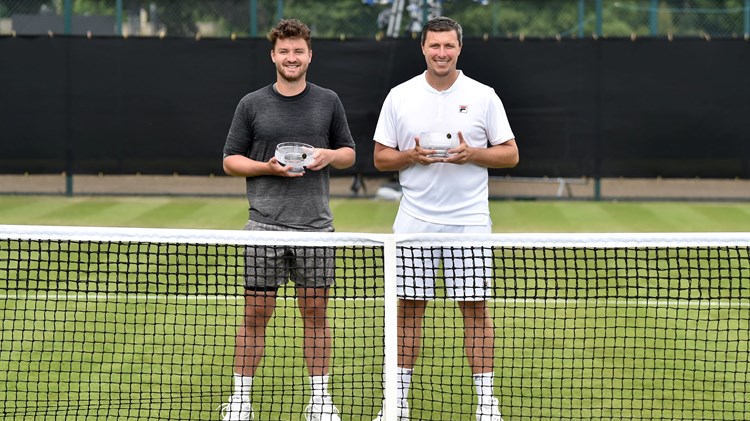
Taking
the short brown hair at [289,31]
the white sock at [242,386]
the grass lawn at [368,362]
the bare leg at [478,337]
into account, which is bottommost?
the grass lawn at [368,362]

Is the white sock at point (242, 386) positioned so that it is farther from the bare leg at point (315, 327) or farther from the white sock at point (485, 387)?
the white sock at point (485, 387)

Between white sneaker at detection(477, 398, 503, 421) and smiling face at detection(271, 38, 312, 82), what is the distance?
1.76 metres

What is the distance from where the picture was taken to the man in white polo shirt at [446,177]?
203 inches

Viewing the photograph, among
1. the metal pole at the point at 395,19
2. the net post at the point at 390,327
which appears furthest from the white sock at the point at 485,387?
the metal pole at the point at 395,19

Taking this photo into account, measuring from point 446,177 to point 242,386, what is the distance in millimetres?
1386

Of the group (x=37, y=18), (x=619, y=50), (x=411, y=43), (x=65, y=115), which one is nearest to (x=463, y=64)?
(x=411, y=43)

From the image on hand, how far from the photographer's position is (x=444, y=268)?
5301 mm

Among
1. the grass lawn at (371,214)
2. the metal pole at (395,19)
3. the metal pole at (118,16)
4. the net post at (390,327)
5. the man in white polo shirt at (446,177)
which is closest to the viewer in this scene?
the net post at (390,327)

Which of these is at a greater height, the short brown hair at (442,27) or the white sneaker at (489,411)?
the short brown hair at (442,27)

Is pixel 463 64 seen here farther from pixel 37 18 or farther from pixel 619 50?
pixel 37 18

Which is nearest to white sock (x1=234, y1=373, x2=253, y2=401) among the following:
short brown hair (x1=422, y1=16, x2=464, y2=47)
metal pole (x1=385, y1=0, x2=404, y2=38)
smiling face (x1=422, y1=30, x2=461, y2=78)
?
smiling face (x1=422, y1=30, x2=461, y2=78)

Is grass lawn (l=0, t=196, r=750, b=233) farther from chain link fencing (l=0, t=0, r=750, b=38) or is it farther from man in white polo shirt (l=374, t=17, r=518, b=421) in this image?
man in white polo shirt (l=374, t=17, r=518, b=421)

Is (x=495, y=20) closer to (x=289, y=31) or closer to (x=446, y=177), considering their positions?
(x=446, y=177)

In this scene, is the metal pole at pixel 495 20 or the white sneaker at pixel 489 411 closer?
the white sneaker at pixel 489 411
